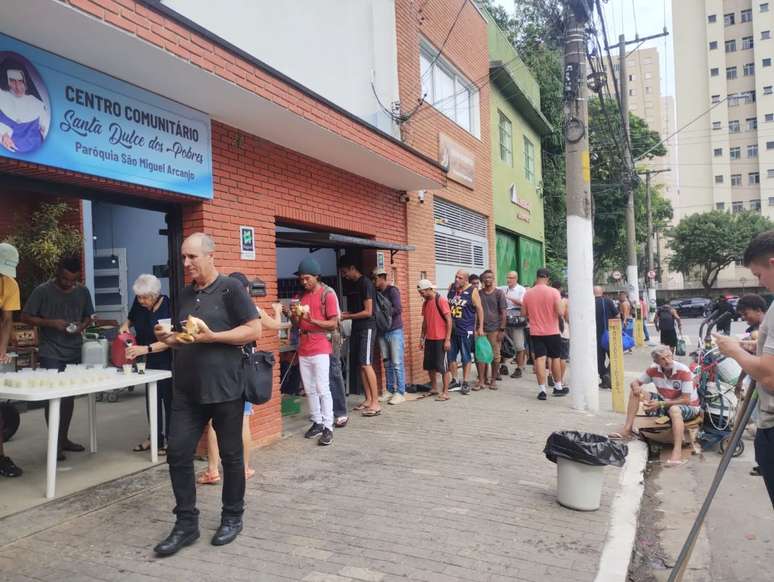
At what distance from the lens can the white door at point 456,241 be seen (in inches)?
442

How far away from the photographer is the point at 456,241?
12.2 metres

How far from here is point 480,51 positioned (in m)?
13.5

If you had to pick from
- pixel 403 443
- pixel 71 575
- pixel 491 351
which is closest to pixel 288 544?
pixel 71 575

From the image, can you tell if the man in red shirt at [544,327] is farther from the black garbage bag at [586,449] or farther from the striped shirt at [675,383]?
the black garbage bag at [586,449]

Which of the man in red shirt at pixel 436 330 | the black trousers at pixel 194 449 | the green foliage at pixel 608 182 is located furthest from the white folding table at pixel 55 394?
the green foliage at pixel 608 182

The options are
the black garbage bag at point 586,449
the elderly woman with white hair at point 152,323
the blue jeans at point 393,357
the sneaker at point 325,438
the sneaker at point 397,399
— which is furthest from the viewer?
the sneaker at point 397,399

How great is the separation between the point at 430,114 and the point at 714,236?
4930 centimetres

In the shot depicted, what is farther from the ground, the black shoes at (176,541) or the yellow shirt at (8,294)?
the yellow shirt at (8,294)

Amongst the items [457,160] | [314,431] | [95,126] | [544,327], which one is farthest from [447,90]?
[95,126]

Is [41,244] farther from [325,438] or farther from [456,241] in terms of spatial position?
[456,241]

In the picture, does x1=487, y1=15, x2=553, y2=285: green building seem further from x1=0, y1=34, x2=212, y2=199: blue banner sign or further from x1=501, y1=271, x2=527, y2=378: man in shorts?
x1=0, y1=34, x2=212, y2=199: blue banner sign

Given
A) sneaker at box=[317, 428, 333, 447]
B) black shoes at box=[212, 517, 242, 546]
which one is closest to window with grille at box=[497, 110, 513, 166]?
sneaker at box=[317, 428, 333, 447]

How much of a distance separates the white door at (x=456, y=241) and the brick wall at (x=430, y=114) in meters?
0.18

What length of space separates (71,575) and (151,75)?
3538 millimetres
